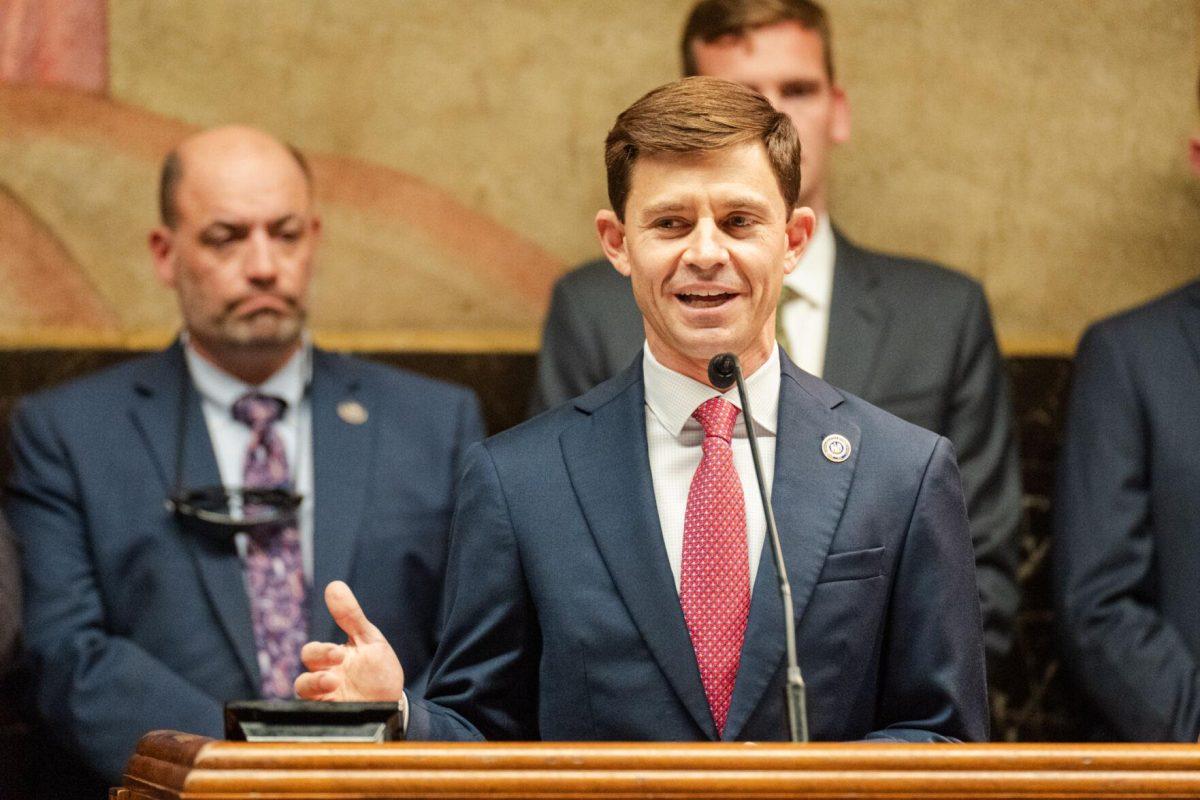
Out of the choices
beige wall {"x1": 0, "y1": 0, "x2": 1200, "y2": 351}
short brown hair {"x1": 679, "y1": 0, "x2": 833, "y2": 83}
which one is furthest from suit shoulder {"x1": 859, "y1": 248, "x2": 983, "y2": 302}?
beige wall {"x1": 0, "y1": 0, "x2": 1200, "y2": 351}

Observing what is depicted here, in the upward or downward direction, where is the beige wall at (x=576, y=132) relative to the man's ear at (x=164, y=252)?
upward

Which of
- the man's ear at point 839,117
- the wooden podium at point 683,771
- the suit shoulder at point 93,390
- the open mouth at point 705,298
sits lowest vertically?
the wooden podium at point 683,771

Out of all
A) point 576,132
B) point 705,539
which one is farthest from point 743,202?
point 576,132

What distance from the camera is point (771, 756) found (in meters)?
1.74

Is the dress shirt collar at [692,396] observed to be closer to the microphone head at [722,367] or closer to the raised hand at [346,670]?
the microphone head at [722,367]

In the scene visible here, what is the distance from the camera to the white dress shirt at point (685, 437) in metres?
2.24

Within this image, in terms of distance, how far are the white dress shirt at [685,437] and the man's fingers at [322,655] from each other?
1.47ft

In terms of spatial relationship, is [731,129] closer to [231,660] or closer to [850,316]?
[850,316]

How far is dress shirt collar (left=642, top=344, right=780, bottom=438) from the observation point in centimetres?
229

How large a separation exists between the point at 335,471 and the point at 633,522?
1562 millimetres

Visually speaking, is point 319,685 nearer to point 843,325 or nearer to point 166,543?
point 166,543

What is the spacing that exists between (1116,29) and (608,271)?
153cm

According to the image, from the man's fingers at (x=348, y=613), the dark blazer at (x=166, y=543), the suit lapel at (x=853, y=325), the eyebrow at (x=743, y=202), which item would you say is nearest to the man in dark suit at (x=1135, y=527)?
the suit lapel at (x=853, y=325)

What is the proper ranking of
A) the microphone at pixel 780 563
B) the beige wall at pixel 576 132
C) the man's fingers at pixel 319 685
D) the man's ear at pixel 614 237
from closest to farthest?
the microphone at pixel 780 563 < the man's fingers at pixel 319 685 < the man's ear at pixel 614 237 < the beige wall at pixel 576 132
